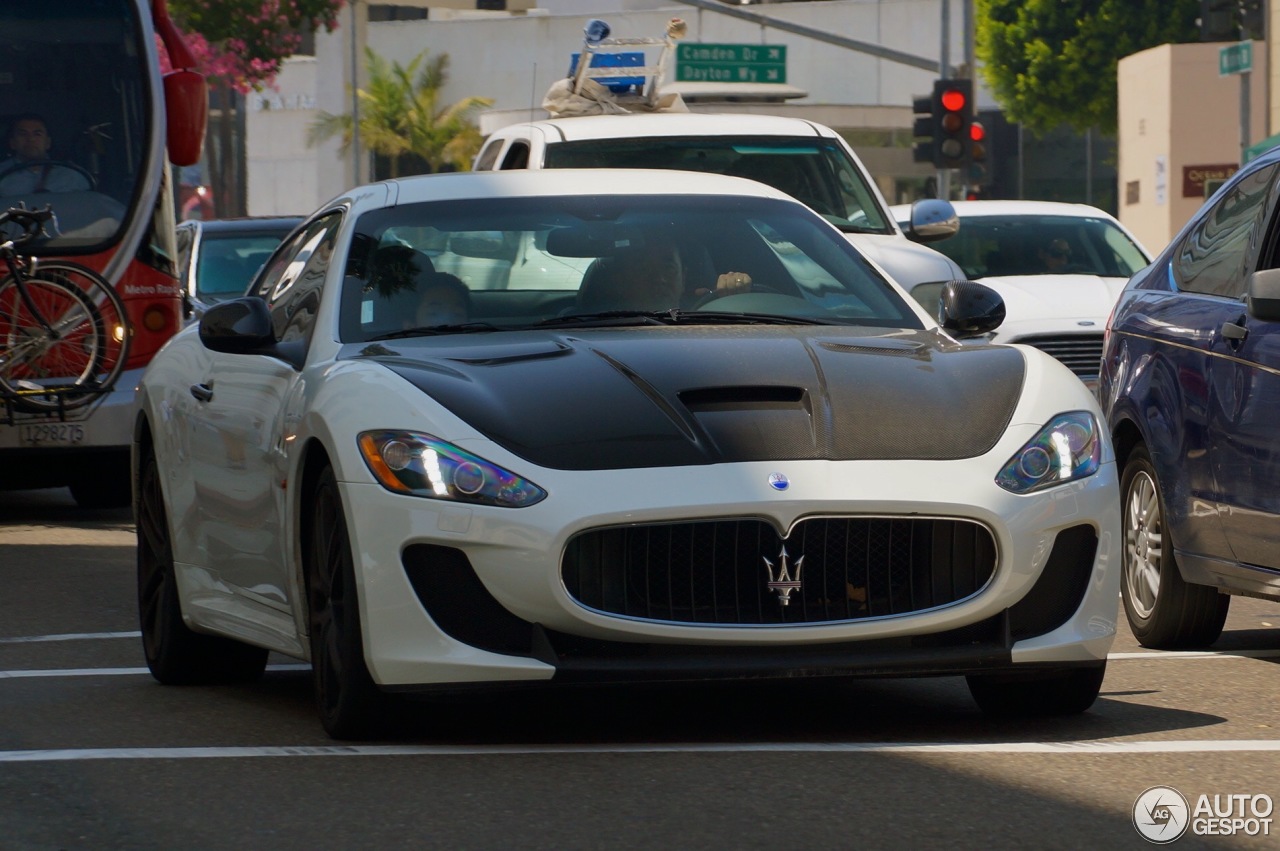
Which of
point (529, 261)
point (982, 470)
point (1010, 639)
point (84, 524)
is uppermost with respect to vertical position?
point (529, 261)

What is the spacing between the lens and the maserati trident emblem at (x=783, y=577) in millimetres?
5777

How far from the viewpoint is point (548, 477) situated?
5.73m

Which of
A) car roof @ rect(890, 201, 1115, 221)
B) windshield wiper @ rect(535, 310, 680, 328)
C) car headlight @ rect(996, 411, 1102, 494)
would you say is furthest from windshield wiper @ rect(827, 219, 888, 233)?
car headlight @ rect(996, 411, 1102, 494)

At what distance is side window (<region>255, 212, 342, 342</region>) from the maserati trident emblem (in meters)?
1.75

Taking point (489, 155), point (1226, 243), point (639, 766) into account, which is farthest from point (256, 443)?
point (489, 155)

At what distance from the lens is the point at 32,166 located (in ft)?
48.0

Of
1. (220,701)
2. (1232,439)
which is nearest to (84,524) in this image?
(220,701)

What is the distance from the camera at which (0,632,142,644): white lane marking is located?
895 centimetres

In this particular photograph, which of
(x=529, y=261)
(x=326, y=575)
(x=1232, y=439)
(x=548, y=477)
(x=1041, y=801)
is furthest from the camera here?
(x=1232, y=439)

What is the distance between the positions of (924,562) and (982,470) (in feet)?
0.86

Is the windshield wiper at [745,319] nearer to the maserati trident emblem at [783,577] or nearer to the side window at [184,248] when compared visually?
the maserati trident emblem at [783,577]

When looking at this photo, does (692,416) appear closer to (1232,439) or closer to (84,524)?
(1232,439)

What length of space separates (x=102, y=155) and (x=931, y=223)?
5.05 metres

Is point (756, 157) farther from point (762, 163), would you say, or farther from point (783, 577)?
point (783, 577)
